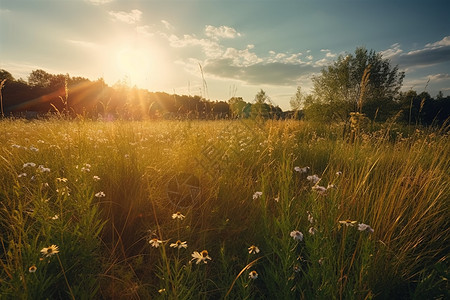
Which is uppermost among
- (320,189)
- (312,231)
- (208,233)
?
(320,189)

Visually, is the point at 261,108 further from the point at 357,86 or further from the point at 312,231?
the point at 357,86

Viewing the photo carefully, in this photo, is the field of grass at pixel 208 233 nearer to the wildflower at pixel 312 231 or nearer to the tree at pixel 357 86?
the wildflower at pixel 312 231

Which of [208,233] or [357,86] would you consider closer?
[208,233]

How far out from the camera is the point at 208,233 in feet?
6.63

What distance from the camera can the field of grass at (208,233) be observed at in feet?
4.41

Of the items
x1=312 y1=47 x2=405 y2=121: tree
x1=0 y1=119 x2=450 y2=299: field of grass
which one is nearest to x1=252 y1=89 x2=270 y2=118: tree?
x1=0 y1=119 x2=450 y2=299: field of grass

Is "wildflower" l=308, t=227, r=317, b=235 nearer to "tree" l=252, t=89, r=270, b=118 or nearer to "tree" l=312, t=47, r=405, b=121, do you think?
"tree" l=252, t=89, r=270, b=118

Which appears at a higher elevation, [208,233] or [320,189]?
[320,189]

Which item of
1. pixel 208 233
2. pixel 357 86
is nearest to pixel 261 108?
pixel 208 233

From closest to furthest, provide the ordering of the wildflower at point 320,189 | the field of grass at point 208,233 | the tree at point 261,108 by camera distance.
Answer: the field of grass at point 208,233 < the wildflower at point 320,189 < the tree at point 261,108

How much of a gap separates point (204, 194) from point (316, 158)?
99.5 inches

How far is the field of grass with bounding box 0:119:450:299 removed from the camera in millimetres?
1345

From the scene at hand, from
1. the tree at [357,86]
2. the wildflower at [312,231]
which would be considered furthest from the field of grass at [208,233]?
the tree at [357,86]

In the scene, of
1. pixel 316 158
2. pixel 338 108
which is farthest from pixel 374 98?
pixel 316 158
